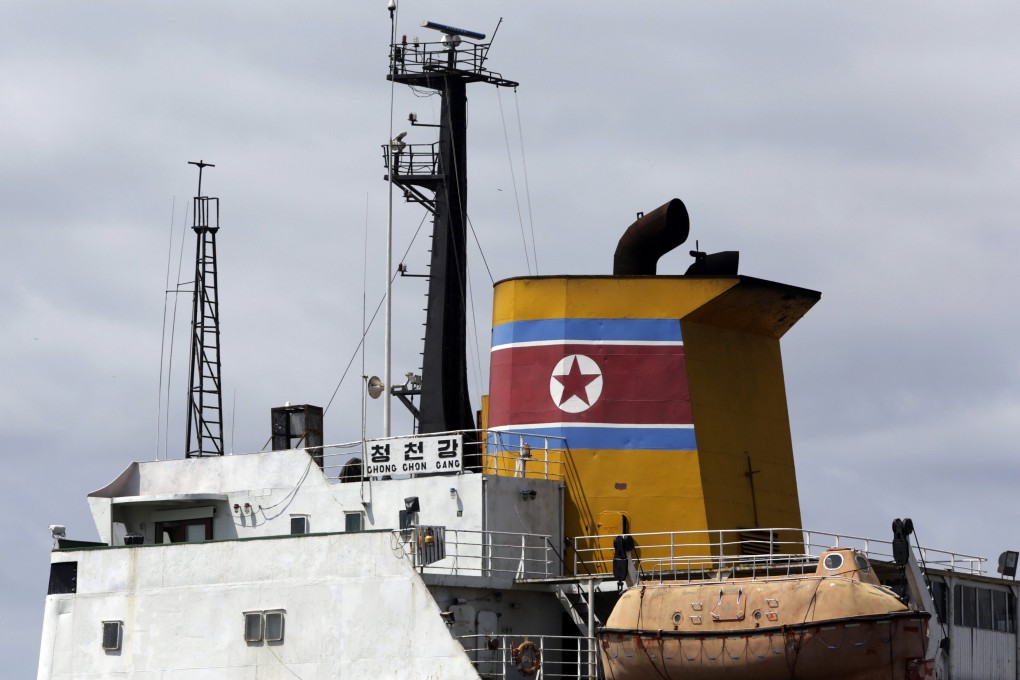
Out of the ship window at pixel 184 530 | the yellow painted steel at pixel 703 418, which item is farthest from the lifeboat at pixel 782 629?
the ship window at pixel 184 530

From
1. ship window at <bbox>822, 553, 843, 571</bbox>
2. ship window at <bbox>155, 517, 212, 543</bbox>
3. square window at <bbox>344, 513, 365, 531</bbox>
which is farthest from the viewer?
ship window at <bbox>155, 517, 212, 543</bbox>

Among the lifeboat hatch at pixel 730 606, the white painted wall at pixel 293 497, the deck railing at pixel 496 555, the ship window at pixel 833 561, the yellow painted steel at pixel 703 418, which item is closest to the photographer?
the lifeboat hatch at pixel 730 606

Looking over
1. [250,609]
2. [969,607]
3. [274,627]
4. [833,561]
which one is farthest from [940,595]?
[250,609]

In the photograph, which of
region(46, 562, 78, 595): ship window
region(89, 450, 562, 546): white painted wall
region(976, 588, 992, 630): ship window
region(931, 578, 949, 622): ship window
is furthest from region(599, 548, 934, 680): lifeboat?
region(46, 562, 78, 595): ship window

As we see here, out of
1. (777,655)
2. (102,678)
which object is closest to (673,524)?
(777,655)

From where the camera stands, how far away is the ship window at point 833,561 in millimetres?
28297

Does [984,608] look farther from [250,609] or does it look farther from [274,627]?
[250,609]

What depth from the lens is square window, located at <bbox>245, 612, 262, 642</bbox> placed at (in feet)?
104

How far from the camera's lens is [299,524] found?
34.6 meters

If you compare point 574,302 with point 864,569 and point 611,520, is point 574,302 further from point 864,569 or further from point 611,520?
point 864,569

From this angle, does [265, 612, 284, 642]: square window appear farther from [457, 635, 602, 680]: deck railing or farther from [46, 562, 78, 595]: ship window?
[46, 562, 78, 595]: ship window

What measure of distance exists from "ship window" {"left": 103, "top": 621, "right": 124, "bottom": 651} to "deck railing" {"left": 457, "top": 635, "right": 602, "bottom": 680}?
679cm

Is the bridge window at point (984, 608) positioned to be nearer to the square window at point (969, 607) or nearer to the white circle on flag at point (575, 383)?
the square window at point (969, 607)

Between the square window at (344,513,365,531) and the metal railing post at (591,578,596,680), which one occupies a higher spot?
the square window at (344,513,365,531)
